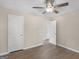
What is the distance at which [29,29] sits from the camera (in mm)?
4934

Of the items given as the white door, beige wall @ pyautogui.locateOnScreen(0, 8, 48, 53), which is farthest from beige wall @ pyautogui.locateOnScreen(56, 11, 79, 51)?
the white door

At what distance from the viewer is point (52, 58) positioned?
3547mm

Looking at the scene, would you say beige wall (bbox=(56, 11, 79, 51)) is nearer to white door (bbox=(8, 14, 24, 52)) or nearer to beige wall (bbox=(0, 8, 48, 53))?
beige wall (bbox=(0, 8, 48, 53))

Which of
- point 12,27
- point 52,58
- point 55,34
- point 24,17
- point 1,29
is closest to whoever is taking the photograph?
point 52,58

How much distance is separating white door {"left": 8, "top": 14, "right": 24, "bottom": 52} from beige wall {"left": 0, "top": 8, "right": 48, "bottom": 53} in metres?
0.19

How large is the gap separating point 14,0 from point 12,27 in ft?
5.39

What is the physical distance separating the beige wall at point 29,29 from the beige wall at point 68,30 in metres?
1.21

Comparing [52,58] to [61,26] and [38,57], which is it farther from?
[61,26]

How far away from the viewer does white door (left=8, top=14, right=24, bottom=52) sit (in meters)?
4.06

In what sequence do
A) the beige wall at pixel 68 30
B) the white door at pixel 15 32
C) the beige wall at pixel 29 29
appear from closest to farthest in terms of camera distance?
the beige wall at pixel 29 29, the white door at pixel 15 32, the beige wall at pixel 68 30

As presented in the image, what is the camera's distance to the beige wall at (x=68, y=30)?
4293mm

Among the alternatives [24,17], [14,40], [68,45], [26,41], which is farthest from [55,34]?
[14,40]

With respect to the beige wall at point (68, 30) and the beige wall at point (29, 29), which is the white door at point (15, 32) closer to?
the beige wall at point (29, 29)

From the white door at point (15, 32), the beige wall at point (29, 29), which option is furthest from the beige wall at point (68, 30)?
the white door at point (15, 32)
